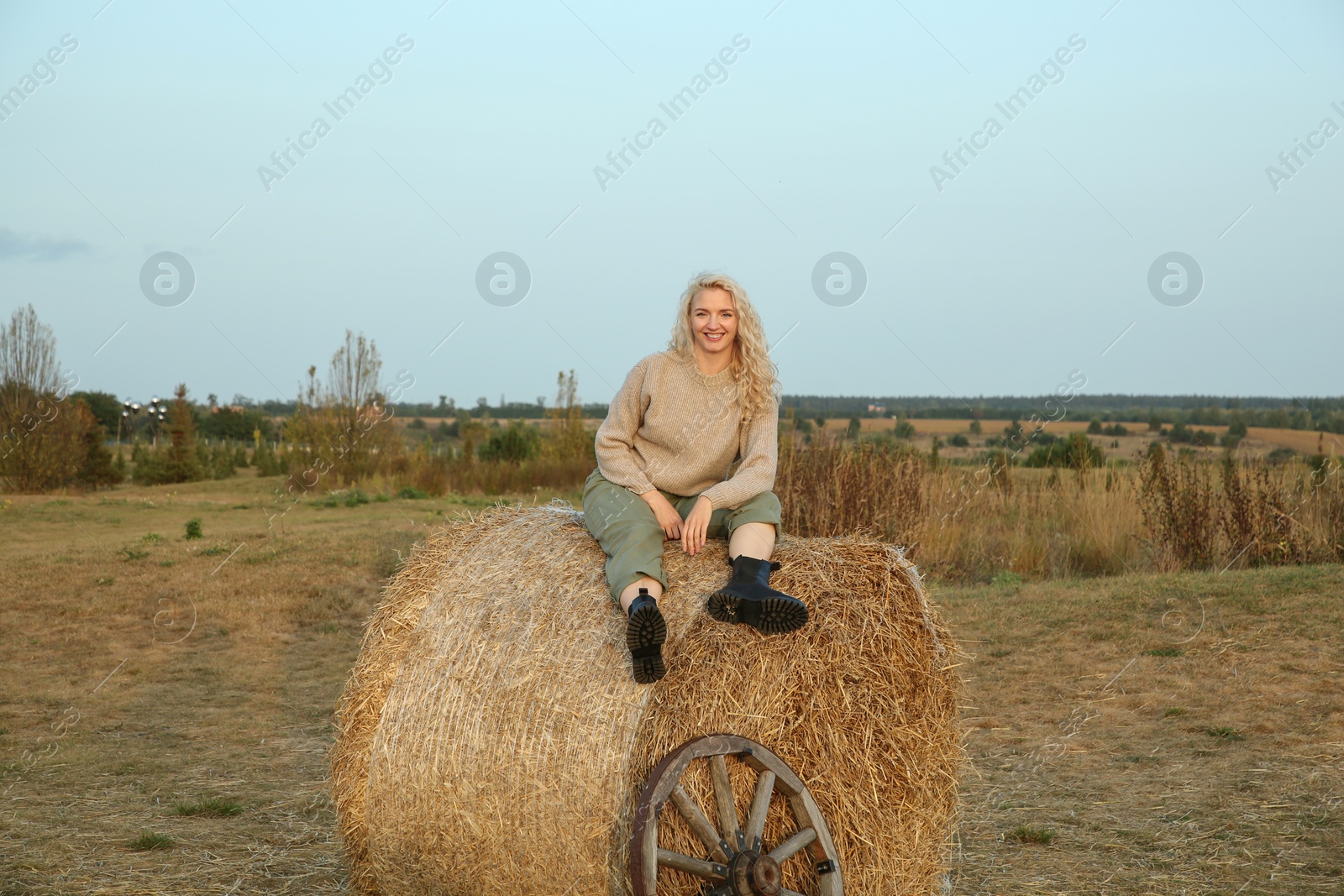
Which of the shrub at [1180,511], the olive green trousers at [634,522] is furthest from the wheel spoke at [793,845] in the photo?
the shrub at [1180,511]

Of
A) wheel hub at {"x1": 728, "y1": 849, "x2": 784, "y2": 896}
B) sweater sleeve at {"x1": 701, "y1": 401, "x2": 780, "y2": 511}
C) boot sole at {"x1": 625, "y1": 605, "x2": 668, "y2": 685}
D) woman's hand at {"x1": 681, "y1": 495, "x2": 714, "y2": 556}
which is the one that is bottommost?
wheel hub at {"x1": 728, "y1": 849, "x2": 784, "y2": 896}

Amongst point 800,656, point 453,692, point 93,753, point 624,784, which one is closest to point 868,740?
point 800,656

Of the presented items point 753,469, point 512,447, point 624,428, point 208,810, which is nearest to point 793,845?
point 753,469

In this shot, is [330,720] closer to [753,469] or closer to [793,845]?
[753,469]

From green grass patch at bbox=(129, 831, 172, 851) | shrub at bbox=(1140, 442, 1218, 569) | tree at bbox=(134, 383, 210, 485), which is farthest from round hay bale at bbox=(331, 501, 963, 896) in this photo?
tree at bbox=(134, 383, 210, 485)

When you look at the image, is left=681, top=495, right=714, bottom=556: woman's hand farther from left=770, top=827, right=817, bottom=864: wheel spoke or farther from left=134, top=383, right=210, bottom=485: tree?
left=134, top=383, right=210, bottom=485: tree

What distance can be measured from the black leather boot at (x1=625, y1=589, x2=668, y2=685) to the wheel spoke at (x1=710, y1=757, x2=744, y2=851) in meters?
0.38

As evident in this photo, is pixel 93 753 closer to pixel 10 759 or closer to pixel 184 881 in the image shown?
pixel 10 759

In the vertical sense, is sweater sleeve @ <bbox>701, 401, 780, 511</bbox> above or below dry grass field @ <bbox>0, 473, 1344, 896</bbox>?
above

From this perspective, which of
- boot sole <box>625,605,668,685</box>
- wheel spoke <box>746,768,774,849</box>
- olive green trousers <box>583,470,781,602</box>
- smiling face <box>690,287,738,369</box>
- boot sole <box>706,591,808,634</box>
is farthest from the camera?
smiling face <box>690,287,738,369</box>

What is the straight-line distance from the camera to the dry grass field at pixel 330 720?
5.15 meters

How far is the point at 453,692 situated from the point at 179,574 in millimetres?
9181

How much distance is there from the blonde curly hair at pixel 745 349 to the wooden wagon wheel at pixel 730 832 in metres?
1.69

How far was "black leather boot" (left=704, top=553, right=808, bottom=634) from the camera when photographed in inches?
158
